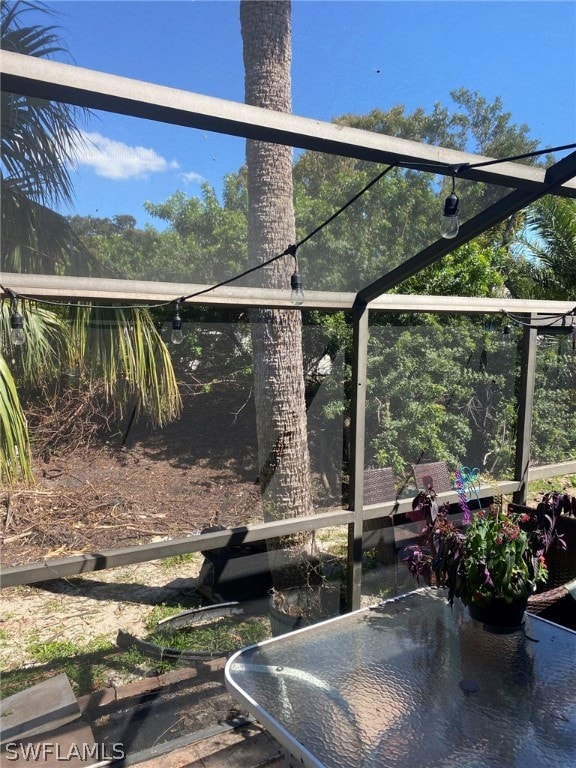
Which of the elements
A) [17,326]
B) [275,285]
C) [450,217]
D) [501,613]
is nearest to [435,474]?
[501,613]

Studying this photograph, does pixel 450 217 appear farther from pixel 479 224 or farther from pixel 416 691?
pixel 416 691

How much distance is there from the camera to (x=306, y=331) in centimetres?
300

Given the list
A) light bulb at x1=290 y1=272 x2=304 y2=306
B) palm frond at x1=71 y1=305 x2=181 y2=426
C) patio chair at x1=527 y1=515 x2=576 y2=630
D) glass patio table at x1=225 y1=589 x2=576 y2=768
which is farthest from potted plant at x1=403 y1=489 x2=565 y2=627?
palm frond at x1=71 y1=305 x2=181 y2=426

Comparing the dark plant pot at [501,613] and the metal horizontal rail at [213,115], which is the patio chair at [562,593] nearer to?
the dark plant pot at [501,613]

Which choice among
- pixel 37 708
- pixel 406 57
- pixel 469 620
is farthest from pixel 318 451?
pixel 406 57

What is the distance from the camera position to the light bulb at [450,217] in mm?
1447

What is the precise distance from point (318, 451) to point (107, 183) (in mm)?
1993

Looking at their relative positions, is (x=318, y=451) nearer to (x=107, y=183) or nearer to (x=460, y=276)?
(x=107, y=183)

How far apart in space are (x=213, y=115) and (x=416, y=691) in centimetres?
163

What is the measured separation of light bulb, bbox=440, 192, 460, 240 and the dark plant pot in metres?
1.18

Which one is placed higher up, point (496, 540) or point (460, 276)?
point (460, 276)

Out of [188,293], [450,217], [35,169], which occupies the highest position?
[35,169]

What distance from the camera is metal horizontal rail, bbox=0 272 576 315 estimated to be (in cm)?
179

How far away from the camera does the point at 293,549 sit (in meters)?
2.97
